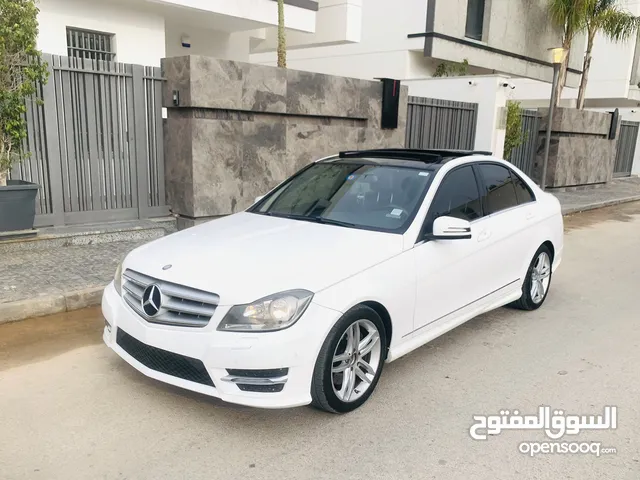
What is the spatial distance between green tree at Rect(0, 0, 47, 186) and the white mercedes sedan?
3731 millimetres

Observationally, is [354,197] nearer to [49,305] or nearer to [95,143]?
[49,305]

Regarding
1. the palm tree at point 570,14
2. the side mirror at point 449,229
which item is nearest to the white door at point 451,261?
the side mirror at point 449,229

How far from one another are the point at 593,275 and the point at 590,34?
14.6m

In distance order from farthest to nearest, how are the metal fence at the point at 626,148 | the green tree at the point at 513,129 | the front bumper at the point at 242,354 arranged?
1. the metal fence at the point at 626,148
2. the green tree at the point at 513,129
3. the front bumper at the point at 242,354

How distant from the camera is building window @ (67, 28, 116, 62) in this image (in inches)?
462

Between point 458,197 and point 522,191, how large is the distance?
1.30 meters

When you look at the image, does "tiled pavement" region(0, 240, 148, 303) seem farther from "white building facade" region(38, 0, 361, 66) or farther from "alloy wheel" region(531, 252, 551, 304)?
"white building facade" region(38, 0, 361, 66)

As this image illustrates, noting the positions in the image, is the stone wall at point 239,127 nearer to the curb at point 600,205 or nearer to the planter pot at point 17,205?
the planter pot at point 17,205

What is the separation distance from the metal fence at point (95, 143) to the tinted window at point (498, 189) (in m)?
5.24

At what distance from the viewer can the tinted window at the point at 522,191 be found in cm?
559

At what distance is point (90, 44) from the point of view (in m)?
12.1

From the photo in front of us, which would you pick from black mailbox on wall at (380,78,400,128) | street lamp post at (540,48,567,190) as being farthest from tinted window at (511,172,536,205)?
street lamp post at (540,48,567,190)

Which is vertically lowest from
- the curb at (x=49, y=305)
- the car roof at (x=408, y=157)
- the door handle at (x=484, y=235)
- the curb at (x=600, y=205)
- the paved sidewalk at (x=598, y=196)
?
the curb at (x=600, y=205)

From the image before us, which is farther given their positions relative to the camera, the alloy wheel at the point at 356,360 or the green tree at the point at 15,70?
the green tree at the point at 15,70
